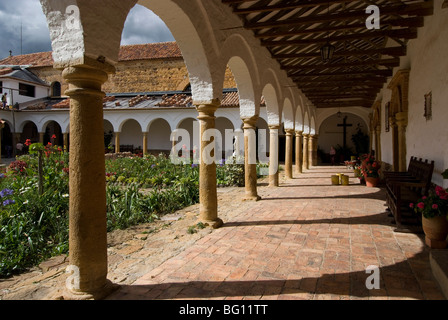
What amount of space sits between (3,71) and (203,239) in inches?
1093

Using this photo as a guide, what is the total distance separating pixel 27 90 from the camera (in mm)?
25875

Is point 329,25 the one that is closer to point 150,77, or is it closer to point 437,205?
point 437,205

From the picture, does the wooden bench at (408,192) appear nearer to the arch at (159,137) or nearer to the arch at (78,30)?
the arch at (78,30)

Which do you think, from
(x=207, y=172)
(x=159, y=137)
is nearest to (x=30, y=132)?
(x=159, y=137)

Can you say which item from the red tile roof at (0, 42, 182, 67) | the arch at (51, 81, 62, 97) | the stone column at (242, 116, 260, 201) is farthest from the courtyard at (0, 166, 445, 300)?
the arch at (51, 81, 62, 97)

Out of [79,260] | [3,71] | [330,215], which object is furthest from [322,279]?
[3,71]

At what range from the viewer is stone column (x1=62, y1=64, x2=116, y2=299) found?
111 inches

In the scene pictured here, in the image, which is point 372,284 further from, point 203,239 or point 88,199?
point 88,199

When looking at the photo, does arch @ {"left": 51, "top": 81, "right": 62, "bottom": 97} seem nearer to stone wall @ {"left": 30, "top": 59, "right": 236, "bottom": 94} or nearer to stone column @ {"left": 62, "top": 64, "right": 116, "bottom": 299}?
stone wall @ {"left": 30, "top": 59, "right": 236, "bottom": 94}

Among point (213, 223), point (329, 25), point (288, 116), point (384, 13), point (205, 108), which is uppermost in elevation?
point (329, 25)

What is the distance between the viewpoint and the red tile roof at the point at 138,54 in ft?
84.3

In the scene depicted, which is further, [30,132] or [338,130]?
[30,132]

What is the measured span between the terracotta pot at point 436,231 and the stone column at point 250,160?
4.21 m

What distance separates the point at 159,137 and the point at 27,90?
1187 cm
